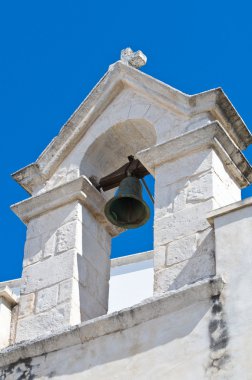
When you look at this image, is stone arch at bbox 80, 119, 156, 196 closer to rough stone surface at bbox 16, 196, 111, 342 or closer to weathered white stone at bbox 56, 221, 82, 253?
rough stone surface at bbox 16, 196, 111, 342

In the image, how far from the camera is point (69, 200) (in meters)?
9.60

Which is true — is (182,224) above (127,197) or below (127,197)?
below

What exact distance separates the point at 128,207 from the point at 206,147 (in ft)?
3.09

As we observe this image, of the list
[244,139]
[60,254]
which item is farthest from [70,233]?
[244,139]

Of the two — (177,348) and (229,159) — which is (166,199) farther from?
(177,348)

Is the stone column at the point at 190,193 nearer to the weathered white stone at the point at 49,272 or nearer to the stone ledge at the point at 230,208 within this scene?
the stone ledge at the point at 230,208

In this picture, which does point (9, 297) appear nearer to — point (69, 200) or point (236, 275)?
point (69, 200)

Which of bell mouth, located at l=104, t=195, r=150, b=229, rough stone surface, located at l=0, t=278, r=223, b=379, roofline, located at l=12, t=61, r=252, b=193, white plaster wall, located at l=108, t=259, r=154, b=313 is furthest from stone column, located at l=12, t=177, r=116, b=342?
white plaster wall, located at l=108, t=259, r=154, b=313

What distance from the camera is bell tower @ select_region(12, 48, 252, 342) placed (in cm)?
880

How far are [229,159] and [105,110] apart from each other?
134 cm

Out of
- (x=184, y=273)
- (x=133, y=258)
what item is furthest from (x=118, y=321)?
(x=133, y=258)

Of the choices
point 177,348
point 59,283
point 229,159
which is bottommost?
point 177,348

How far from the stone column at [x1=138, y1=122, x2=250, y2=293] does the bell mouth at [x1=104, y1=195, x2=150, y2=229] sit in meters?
0.42

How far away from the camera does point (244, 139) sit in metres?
9.53
